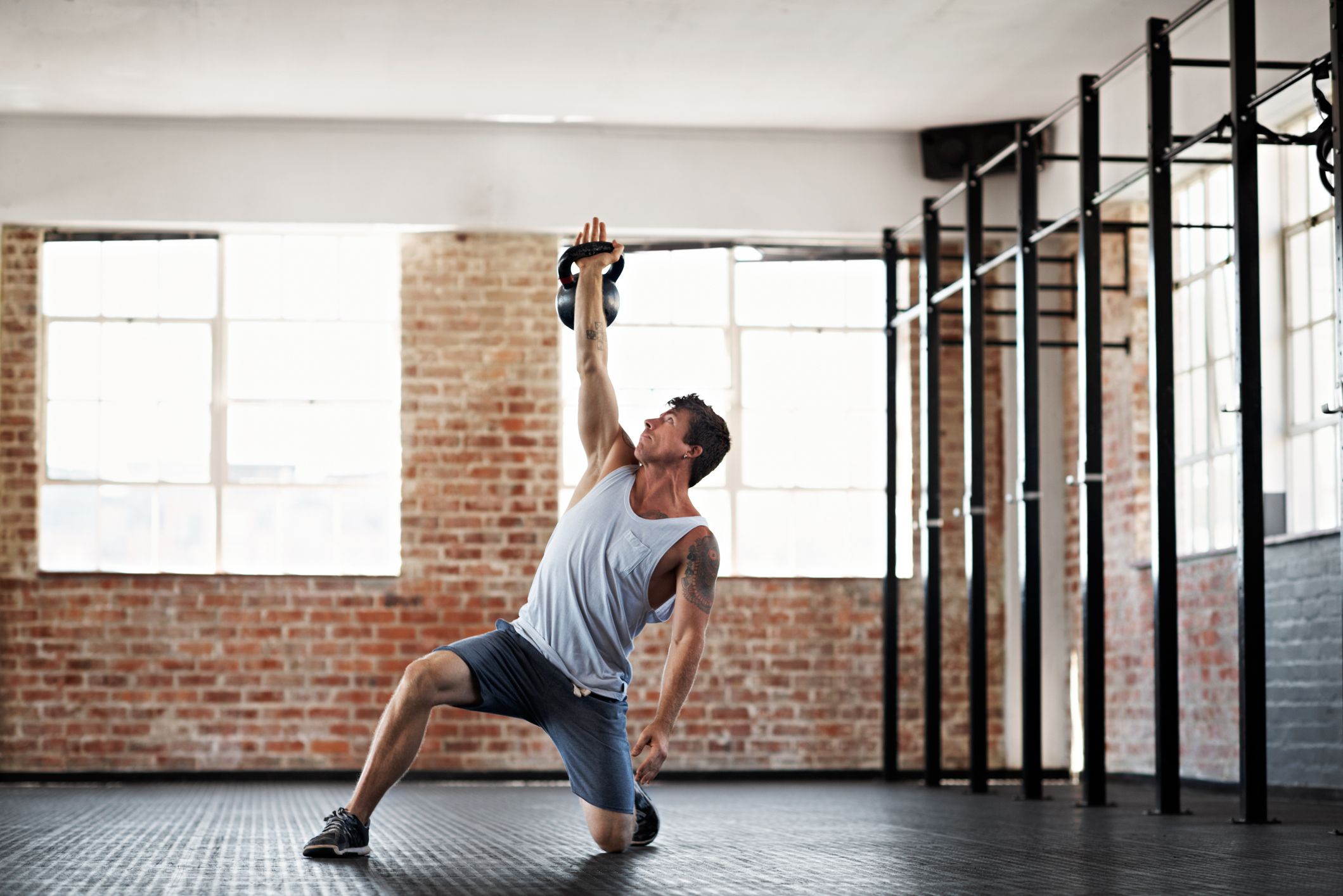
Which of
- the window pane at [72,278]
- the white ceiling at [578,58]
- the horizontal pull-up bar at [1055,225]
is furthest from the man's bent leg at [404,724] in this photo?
the window pane at [72,278]

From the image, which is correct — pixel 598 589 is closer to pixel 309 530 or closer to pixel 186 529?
pixel 309 530

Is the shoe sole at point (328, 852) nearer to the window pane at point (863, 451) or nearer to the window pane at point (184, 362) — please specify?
the window pane at point (184, 362)

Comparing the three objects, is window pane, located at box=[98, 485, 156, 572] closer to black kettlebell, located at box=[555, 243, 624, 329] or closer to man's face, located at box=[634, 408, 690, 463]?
black kettlebell, located at box=[555, 243, 624, 329]

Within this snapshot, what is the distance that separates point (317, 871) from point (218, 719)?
548 cm

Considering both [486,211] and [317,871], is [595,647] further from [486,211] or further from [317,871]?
[486,211]

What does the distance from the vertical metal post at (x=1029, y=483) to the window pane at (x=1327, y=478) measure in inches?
48.5

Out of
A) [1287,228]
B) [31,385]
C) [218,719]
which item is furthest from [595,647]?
[31,385]

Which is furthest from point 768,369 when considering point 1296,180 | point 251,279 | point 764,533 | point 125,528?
point 125,528

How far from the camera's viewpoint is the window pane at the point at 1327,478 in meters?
6.94

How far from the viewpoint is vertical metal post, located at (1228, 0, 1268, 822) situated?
535 cm

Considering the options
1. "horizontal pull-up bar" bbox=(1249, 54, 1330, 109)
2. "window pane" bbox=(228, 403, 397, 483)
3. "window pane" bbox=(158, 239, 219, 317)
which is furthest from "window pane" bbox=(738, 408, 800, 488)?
"horizontal pull-up bar" bbox=(1249, 54, 1330, 109)

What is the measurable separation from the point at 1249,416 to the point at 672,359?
459cm

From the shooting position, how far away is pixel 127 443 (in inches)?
361

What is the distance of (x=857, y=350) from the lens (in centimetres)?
976
